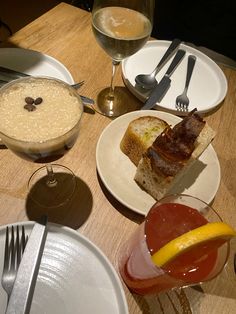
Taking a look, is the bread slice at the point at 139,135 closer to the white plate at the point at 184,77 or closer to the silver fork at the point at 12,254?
the white plate at the point at 184,77

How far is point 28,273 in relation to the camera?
2.09 feet

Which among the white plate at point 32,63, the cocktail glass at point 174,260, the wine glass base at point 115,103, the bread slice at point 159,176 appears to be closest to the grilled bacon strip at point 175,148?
the bread slice at point 159,176

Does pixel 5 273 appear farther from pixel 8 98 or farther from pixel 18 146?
pixel 8 98

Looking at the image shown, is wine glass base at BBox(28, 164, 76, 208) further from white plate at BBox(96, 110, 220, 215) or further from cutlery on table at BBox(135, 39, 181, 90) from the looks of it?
cutlery on table at BBox(135, 39, 181, 90)

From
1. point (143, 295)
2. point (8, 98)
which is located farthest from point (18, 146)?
point (143, 295)

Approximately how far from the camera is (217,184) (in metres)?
0.88

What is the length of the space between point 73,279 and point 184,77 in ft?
2.73

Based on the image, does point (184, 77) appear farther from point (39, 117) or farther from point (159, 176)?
point (39, 117)

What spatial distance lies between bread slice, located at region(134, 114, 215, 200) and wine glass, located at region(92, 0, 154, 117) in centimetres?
32

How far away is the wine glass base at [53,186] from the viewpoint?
2.76ft

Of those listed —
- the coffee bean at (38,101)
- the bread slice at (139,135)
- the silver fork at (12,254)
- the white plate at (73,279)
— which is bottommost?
the white plate at (73,279)

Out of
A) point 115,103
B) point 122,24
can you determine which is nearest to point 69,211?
point 115,103

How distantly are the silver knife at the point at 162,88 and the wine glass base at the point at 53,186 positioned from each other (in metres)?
0.35

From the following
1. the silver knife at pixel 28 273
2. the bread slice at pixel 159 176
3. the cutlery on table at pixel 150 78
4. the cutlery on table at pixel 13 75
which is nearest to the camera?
the silver knife at pixel 28 273
